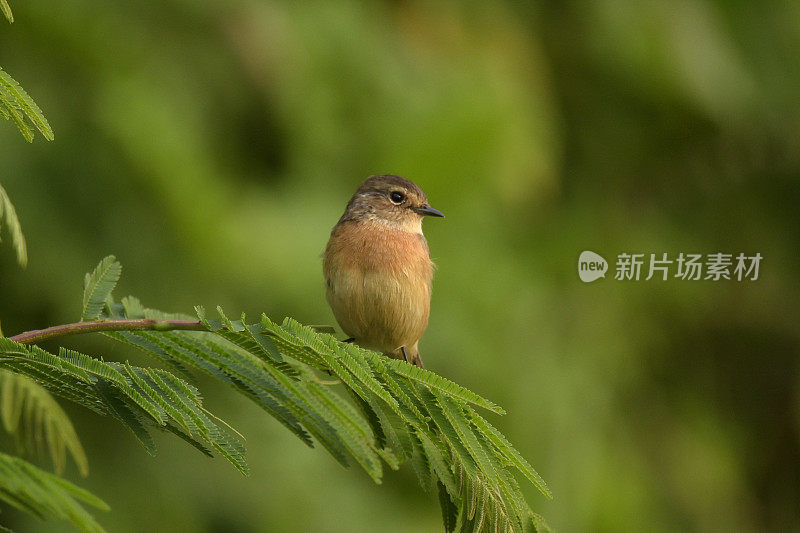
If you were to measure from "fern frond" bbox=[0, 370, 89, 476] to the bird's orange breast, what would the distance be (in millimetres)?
2312

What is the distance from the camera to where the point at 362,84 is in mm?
6211

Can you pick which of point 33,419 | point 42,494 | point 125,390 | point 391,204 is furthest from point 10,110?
point 391,204

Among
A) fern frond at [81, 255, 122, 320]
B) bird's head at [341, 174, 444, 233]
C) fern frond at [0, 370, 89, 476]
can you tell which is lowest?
fern frond at [0, 370, 89, 476]

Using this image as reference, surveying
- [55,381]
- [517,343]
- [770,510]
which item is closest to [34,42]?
[517,343]

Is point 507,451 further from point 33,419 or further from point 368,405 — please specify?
point 33,419

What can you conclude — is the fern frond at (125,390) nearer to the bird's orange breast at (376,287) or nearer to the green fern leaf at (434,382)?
the green fern leaf at (434,382)

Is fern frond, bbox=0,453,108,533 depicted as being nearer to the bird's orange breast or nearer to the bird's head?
the bird's orange breast

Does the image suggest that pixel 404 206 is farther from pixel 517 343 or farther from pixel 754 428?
pixel 754 428

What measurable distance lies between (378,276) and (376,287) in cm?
6

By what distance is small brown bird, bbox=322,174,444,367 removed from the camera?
3621 mm

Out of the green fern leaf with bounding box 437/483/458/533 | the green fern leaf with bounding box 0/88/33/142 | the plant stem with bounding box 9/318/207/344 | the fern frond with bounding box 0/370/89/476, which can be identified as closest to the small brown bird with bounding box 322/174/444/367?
the green fern leaf with bounding box 437/483/458/533

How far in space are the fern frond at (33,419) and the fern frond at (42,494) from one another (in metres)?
0.03

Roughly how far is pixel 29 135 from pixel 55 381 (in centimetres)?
46

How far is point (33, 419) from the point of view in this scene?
1.29 m
